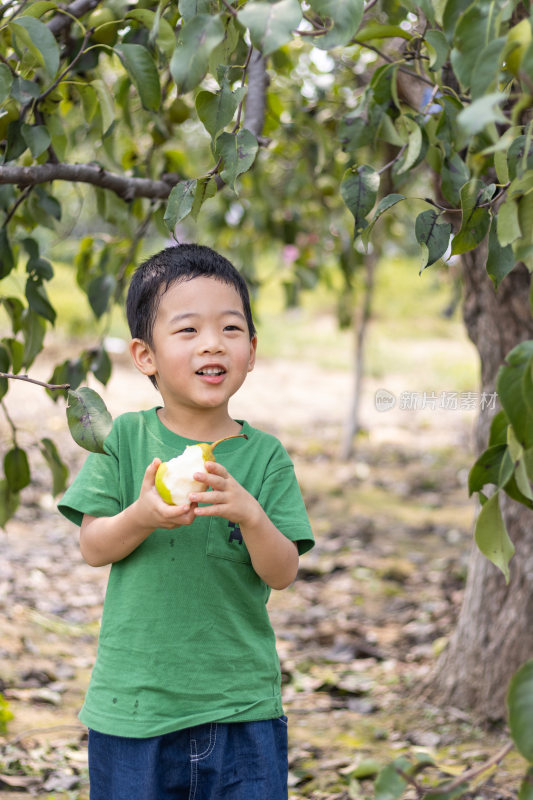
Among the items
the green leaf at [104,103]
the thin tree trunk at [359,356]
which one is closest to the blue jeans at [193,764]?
the green leaf at [104,103]

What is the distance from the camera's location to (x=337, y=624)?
2.84 meters

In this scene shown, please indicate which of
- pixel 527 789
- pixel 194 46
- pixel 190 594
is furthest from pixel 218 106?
pixel 527 789

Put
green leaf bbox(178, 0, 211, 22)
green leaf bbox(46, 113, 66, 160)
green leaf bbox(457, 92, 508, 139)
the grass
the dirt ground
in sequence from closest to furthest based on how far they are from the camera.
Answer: green leaf bbox(457, 92, 508, 139)
green leaf bbox(178, 0, 211, 22)
green leaf bbox(46, 113, 66, 160)
the dirt ground
the grass

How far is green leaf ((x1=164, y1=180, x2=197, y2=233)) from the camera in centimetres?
105

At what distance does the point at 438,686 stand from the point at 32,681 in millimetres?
1071

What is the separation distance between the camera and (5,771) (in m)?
1.75

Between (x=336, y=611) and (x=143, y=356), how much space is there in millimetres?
1954

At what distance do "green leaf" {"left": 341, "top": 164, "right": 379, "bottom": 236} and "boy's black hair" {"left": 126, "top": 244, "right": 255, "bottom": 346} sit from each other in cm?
20

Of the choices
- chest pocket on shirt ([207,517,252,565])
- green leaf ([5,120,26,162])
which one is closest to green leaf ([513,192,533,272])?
chest pocket on shirt ([207,517,252,565])

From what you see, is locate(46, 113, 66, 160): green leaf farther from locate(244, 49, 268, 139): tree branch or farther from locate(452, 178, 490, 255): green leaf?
locate(452, 178, 490, 255): green leaf

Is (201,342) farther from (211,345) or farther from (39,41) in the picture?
(39,41)

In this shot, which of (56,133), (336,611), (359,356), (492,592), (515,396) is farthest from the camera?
(359,356)

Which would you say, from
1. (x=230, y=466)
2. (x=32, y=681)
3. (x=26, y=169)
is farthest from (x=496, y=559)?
(x=32, y=681)

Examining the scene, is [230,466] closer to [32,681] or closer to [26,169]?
[26,169]
